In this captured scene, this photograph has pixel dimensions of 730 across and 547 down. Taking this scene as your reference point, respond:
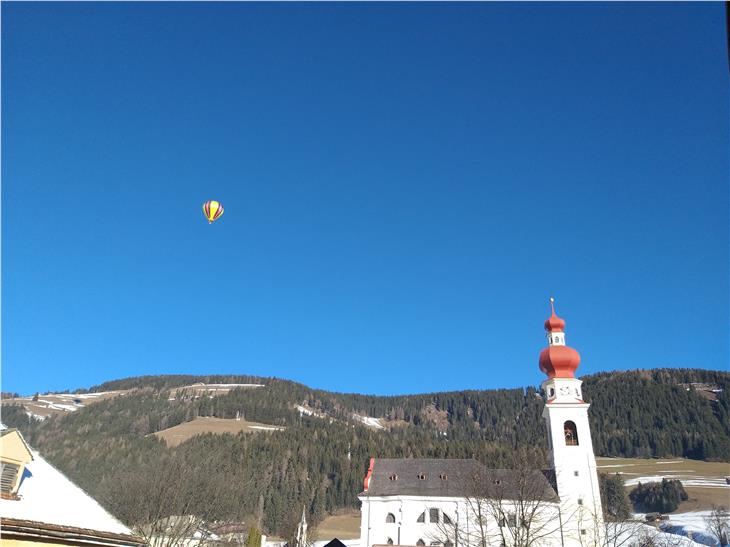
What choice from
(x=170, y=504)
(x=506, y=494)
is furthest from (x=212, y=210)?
(x=506, y=494)

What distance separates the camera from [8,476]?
15.9 m

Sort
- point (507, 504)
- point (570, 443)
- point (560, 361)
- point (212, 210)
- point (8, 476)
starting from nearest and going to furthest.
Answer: point (8, 476) < point (212, 210) < point (507, 504) < point (570, 443) < point (560, 361)

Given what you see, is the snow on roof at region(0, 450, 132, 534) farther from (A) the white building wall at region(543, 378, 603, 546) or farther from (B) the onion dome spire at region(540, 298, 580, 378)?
(B) the onion dome spire at region(540, 298, 580, 378)

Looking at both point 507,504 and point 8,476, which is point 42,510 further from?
point 507,504

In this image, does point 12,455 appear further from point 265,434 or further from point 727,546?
point 265,434

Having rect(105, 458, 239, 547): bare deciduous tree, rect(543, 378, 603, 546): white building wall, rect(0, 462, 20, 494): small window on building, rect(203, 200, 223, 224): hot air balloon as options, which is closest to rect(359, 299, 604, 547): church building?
rect(543, 378, 603, 546): white building wall

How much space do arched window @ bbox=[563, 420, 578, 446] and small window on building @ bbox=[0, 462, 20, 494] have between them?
5412 cm

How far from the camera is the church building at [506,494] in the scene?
5434 centimetres

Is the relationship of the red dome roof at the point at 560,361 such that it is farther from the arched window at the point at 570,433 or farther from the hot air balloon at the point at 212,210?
the hot air balloon at the point at 212,210

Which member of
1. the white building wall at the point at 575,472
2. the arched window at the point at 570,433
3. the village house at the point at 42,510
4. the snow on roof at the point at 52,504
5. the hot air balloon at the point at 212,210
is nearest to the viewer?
the village house at the point at 42,510

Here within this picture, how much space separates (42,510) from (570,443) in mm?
54023

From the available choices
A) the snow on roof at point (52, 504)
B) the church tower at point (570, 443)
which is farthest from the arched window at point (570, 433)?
the snow on roof at point (52, 504)

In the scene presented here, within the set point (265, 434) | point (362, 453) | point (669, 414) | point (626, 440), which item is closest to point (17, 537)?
point (362, 453)

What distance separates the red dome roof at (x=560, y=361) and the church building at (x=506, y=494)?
11 cm
